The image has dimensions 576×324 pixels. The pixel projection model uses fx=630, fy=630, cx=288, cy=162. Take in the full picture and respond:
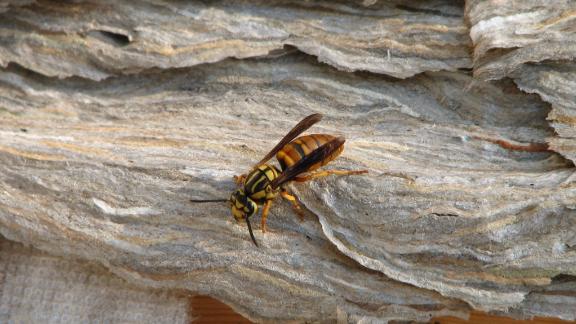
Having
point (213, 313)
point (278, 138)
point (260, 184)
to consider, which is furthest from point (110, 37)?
point (213, 313)

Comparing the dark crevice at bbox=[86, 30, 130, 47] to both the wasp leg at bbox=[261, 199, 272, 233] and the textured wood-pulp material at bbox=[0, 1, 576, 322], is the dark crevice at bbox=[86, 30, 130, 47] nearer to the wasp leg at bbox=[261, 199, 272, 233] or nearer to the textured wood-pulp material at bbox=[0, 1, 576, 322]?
the textured wood-pulp material at bbox=[0, 1, 576, 322]

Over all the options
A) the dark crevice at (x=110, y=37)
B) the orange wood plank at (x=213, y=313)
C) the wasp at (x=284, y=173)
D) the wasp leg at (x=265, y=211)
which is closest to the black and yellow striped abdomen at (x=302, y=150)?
the wasp at (x=284, y=173)

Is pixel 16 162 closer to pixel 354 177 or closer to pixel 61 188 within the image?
pixel 61 188

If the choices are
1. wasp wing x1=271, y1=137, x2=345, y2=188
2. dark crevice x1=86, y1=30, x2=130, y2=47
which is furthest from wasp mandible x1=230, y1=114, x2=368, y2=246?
dark crevice x1=86, y1=30, x2=130, y2=47

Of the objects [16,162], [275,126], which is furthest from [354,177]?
→ [16,162]

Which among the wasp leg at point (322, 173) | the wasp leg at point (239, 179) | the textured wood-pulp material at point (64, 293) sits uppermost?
the wasp leg at point (322, 173)

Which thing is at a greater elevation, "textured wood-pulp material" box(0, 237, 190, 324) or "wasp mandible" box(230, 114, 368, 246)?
"wasp mandible" box(230, 114, 368, 246)

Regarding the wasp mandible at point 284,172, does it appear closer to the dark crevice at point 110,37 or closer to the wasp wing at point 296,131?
the wasp wing at point 296,131
